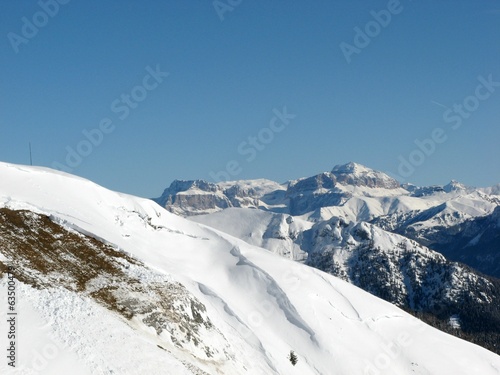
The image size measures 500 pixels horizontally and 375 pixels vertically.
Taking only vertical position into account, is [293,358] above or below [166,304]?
above

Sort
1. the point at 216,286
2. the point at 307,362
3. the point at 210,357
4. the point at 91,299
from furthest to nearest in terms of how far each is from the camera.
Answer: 1. the point at 216,286
2. the point at 307,362
3. the point at 210,357
4. the point at 91,299

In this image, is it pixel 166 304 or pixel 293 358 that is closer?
pixel 166 304

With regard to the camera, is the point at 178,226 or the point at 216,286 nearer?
the point at 216,286

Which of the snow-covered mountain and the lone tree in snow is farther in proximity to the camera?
the lone tree in snow

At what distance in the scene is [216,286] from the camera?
78000 millimetres

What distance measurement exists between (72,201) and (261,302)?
2962 cm

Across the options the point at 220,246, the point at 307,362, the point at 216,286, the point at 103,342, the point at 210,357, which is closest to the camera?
the point at 103,342

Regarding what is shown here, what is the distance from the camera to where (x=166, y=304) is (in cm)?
5406

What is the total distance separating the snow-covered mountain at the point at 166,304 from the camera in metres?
42.6

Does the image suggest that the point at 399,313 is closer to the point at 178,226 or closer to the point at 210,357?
the point at 178,226

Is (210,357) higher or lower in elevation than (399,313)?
lower

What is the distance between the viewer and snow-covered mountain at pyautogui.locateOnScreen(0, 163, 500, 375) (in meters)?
42.6

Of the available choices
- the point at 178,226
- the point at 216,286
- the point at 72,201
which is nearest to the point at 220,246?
the point at 178,226

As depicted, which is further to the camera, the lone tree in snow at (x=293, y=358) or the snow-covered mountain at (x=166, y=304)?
the lone tree in snow at (x=293, y=358)
